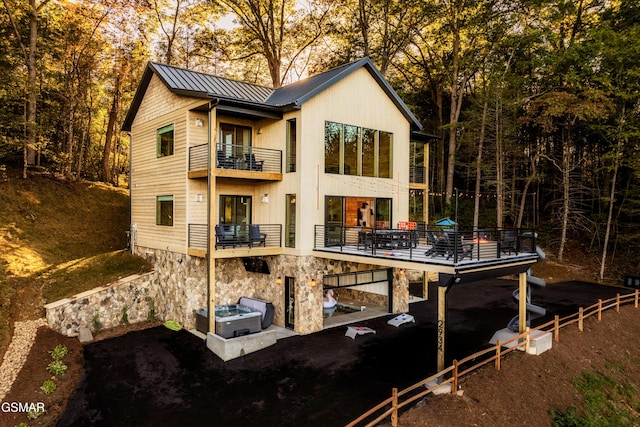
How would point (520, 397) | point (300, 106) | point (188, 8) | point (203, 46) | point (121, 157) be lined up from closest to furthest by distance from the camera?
point (520, 397)
point (300, 106)
point (188, 8)
point (203, 46)
point (121, 157)

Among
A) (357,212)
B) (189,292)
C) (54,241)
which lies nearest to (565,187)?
(357,212)

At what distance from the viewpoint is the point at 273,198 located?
14.0 meters

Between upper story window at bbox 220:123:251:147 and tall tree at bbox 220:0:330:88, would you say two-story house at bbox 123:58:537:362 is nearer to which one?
upper story window at bbox 220:123:251:147

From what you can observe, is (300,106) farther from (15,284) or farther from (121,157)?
(121,157)

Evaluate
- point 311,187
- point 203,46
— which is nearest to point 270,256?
point 311,187

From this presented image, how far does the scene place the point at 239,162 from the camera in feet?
45.4

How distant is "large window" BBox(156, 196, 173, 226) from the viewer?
14.4m

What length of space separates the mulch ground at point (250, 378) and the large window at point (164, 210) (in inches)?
162

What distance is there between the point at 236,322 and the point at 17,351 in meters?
5.98

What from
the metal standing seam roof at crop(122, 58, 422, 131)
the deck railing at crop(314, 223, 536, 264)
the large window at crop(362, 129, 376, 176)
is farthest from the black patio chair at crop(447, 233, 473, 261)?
the metal standing seam roof at crop(122, 58, 422, 131)

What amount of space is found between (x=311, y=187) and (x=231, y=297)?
206 inches

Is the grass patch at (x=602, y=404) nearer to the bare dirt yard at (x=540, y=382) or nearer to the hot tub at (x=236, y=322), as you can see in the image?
the bare dirt yard at (x=540, y=382)

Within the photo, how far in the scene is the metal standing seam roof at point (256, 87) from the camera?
42.7 feet

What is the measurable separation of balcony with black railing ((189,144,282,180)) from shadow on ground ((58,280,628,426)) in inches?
224
